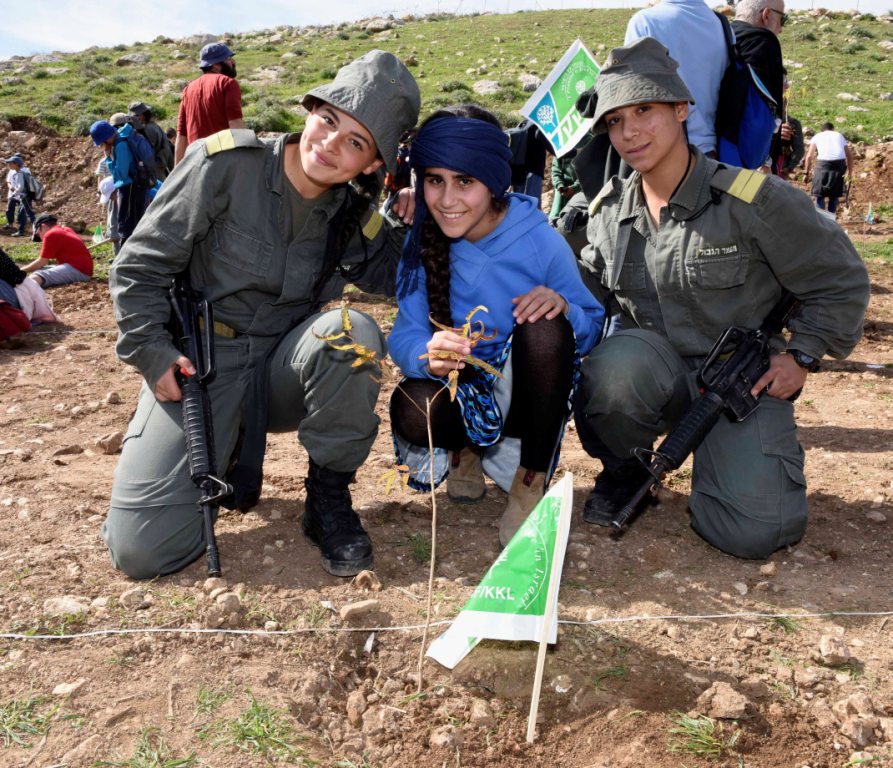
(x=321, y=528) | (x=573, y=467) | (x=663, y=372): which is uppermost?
(x=663, y=372)

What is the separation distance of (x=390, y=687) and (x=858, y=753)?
48.2 inches

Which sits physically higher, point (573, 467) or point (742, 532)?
point (742, 532)

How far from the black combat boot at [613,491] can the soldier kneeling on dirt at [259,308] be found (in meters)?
0.95

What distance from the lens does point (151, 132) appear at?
35.3ft

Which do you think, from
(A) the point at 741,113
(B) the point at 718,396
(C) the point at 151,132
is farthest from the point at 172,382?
(C) the point at 151,132

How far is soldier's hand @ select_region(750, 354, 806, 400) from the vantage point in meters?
3.12

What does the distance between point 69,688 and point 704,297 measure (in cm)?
251

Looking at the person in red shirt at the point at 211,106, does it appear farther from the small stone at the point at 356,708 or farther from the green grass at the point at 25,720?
the small stone at the point at 356,708

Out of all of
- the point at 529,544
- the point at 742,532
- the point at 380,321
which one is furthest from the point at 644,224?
the point at 380,321

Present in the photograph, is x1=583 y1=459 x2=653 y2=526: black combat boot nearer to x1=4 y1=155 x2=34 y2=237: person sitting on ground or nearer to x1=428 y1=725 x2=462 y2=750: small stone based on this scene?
x1=428 y1=725 x2=462 y2=750: small stone

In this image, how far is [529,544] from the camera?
2066 millimetres

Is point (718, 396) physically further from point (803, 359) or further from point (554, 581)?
point (554, 581)

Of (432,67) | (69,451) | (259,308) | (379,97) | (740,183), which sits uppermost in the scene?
(379,97)

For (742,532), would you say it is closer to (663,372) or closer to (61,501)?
(663,372)
